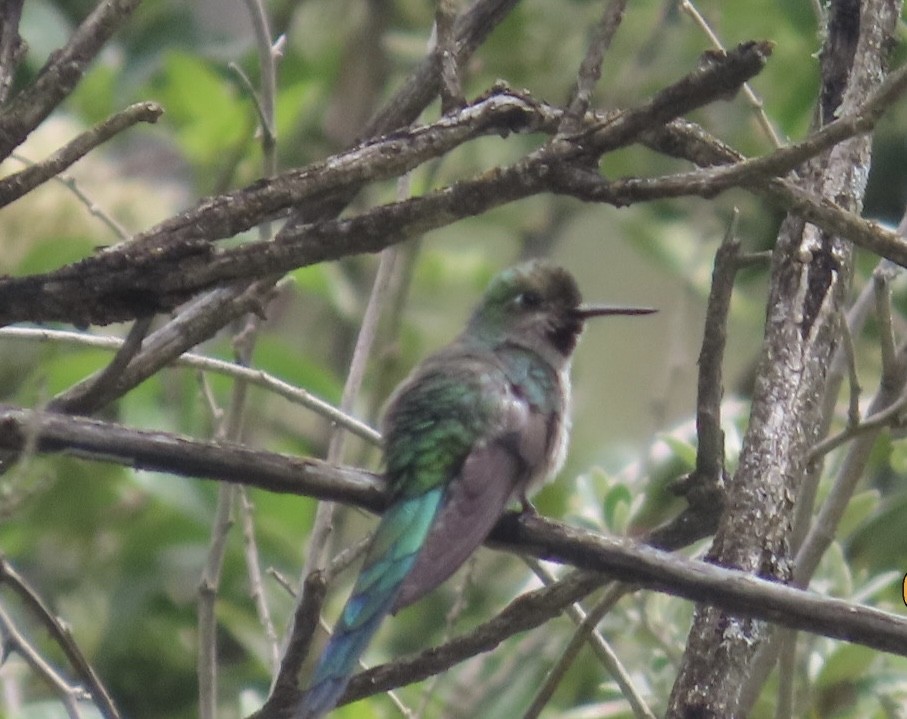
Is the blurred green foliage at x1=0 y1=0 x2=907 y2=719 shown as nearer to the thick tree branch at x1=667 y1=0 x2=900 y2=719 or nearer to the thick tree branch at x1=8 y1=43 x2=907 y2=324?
the thick tree branch at x1=667 y1=0 x2=900 y2=719

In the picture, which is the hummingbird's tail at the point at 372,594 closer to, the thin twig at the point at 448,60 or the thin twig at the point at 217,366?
the thin twig at the point at 217,366

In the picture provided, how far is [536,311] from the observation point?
3.18m

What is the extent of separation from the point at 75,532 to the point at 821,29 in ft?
8.00

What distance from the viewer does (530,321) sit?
316 centimetres

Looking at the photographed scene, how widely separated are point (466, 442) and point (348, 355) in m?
2.96

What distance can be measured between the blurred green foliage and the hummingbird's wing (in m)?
0.43

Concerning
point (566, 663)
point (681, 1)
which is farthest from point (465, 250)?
point (566, 663)

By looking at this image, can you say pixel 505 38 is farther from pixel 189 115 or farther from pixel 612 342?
pixel 612 342

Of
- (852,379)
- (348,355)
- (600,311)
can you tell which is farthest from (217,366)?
(348,355)

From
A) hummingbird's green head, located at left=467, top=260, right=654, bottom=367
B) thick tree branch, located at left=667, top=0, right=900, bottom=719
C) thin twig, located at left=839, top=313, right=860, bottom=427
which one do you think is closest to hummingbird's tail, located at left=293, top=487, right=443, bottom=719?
thick tree branch, located at left=667, top=0, right=900, bottom=719

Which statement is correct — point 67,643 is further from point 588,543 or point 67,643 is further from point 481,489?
point 481,489

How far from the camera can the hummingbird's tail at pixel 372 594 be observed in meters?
1.76

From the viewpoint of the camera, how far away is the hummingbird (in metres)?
1.97

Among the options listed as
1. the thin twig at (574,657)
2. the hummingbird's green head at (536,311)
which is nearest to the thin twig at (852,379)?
the thin twig at (574,657)
